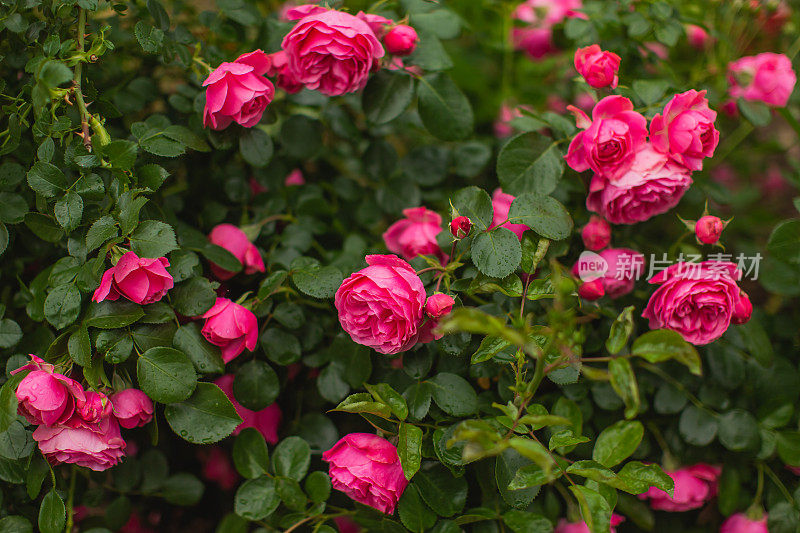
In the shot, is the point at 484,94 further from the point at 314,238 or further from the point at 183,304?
the point at 183,304

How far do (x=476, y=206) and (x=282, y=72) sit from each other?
31cm

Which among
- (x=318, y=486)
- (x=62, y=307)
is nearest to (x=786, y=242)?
(x=318, y=486)

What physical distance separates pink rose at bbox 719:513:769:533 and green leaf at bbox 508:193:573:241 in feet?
1.56

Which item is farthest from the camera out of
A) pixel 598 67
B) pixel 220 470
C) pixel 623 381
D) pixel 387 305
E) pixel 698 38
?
pixel 698 38

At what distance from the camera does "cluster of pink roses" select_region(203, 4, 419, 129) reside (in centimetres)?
66

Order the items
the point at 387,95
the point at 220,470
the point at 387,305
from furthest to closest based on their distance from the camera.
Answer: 1. the point at 220,470
2. the point at 387,95
3. the point at 387,305

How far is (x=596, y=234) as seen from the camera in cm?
71

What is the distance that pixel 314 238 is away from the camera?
0.88 meters

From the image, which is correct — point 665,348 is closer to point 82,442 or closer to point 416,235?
point 416,235

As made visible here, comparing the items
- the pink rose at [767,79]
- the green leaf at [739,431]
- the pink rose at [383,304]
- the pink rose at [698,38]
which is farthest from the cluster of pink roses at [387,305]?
the pink rose at [698,38]

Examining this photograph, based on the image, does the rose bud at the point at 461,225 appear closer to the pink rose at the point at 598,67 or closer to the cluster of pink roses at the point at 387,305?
the cluster of pink roses at the point at 387,305

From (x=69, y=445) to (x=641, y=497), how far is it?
69 cm

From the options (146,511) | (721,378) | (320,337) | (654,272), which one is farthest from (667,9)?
(146,511)

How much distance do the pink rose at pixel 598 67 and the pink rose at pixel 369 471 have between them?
0.49 metres
